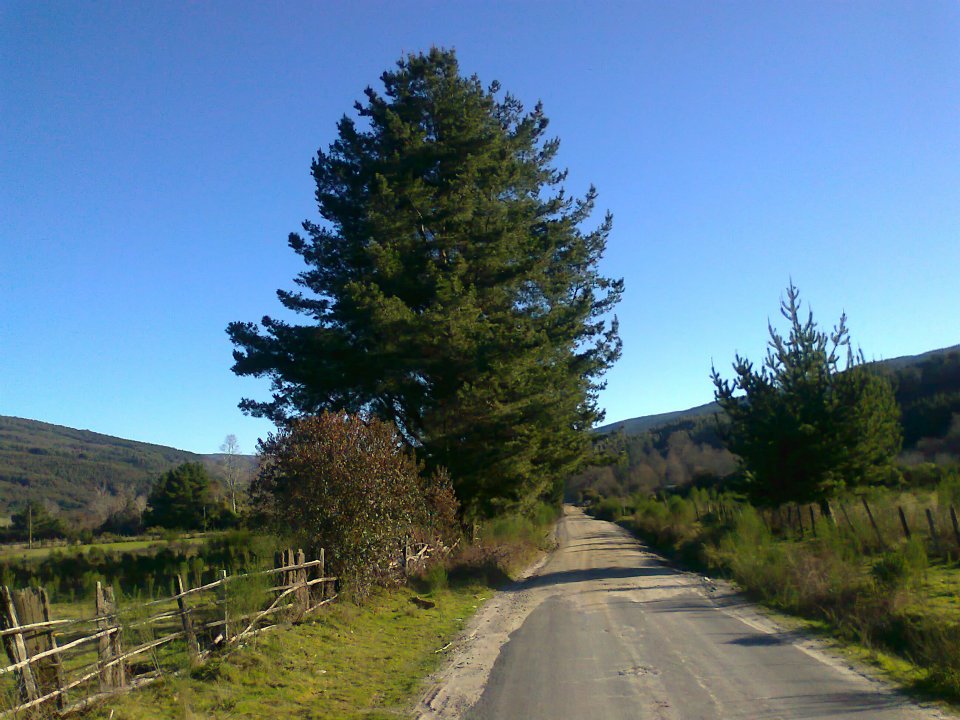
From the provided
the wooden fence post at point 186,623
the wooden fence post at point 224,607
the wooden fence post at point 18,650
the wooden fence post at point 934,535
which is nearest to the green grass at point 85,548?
the wooden fence post at point 224,607

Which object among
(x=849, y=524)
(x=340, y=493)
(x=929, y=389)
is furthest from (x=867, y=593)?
(x=929, y=389)

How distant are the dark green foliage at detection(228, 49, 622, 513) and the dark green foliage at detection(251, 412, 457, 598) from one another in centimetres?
639

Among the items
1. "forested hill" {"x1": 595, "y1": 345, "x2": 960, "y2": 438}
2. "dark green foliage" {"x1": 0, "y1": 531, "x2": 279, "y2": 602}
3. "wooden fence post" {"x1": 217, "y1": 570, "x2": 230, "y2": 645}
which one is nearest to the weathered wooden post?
"dark green foliage" {"x1": 0, "y1": 531, "x2": 279, "y2": 602}

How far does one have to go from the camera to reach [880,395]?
25.2m

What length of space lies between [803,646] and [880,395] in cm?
1683

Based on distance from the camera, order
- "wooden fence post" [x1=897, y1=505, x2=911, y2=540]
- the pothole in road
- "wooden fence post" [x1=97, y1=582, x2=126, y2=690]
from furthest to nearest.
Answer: "wooden fence post" [x1=897, y1=505, x2=911, y2=540] → the pothole in road → "wooden fence post" [x1=97, y1=582, x2=126, y2=690]

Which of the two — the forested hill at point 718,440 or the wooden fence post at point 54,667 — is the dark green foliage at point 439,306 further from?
the wooden fence post at point 54,667

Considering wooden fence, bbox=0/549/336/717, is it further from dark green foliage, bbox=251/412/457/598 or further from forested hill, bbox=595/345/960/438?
forested hill, bbox=595/345/960/438

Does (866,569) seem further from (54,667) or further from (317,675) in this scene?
(54,667)

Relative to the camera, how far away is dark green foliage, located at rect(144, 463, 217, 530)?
50.1 m

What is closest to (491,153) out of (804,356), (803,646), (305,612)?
(804,356)

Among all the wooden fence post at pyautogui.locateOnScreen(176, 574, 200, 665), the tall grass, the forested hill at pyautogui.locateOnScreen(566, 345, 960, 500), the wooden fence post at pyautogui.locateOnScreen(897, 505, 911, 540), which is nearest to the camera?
the wooden fence post at pyautogui.locateOnScreen(176, 574, 200, 665)

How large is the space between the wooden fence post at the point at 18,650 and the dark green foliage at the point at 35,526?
176ft

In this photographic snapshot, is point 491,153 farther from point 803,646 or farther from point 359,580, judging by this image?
point 803,646
